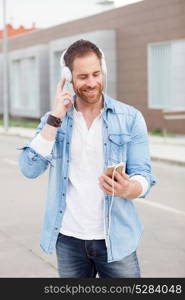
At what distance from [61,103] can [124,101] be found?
23767 millimetres

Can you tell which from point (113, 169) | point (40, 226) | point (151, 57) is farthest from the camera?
point (151, 57)

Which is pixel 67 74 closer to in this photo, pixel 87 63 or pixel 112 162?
pixel 87 63

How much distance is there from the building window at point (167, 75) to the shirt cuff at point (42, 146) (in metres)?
18.8

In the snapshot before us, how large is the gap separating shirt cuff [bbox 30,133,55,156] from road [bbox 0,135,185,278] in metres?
2.87

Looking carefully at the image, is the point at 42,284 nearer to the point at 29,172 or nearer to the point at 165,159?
the point at 29,172

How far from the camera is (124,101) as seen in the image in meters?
26.7

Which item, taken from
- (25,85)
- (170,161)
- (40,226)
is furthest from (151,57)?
(40,226)

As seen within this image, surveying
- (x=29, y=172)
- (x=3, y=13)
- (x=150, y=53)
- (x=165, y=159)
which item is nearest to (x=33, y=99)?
(x=3, y=13)

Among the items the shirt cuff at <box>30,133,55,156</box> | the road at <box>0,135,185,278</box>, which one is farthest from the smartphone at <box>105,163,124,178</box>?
the road at <box>0,135,185,278</box>

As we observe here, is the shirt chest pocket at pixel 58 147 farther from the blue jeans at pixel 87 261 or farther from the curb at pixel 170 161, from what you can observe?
the curb at pixel 170 161

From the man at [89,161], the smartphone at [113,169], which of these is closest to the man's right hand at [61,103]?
the man at [89,161]

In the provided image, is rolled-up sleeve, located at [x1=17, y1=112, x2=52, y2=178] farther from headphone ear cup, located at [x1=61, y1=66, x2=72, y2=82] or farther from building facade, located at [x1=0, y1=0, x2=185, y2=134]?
building facade, located at [x1=0, y1=0, x2=185, y2=134]

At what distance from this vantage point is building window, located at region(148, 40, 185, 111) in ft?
73.7

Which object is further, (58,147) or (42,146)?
(58,147)
